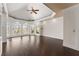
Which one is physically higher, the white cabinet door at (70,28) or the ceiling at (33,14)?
the ceiling at (33,14)

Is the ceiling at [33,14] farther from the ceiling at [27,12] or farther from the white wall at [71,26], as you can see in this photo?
the white wall at [71,26]

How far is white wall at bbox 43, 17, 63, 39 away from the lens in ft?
11.1

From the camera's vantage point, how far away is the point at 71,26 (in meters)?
3.88

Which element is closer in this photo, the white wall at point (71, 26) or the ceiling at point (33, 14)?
the ceiling at point (33, 14)

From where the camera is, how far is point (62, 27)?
11.1ft

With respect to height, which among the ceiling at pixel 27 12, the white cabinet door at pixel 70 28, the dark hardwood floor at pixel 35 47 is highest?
the ceiling at pixel 27 12

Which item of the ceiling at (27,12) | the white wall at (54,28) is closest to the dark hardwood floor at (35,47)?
the white wall at (54,28)

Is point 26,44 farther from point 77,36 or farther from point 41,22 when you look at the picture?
point 77,36

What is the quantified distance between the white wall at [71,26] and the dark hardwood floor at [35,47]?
202 mm

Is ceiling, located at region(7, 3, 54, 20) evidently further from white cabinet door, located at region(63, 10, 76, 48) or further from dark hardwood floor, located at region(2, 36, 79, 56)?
dark hardwood floor, located at region(2, 36, 79, 56)

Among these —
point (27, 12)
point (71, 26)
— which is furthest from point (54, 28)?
point (27, 12)

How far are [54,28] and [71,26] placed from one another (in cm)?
74

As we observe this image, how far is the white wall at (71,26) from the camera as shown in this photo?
3.46 m

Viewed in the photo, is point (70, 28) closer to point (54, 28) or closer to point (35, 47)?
point (54, 28)
